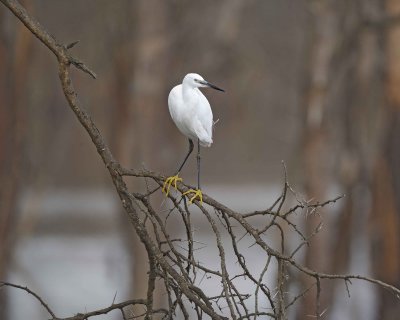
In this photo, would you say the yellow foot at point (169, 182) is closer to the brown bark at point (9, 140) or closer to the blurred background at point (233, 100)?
the blurred background at point (233, 100)

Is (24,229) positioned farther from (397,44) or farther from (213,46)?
(397,44)

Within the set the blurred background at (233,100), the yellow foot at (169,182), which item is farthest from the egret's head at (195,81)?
the blurred background at (233,100)

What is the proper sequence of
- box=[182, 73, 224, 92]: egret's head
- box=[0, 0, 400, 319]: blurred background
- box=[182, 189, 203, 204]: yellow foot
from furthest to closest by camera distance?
box=[0, 0, 400, 319]: blurred background → box=[182, 73, 224, 92]: egret's head → box=[182, 189, 203, 204]: yellow foot

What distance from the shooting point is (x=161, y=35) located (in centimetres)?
1382

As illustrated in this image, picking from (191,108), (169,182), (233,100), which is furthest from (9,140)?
(169,182)

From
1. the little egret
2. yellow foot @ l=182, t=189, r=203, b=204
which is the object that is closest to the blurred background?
the little egret

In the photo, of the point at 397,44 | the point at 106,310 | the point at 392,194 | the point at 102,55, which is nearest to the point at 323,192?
the point at 392,194

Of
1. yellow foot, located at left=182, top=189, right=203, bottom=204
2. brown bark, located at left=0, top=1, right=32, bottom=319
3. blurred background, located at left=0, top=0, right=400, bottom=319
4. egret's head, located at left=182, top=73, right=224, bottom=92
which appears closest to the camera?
yellow foot, located at left=182, top=189, right=203, bottom=204

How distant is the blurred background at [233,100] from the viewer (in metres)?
12.1

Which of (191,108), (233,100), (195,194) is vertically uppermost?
(233,100)

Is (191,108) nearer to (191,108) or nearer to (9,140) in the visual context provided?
(191,108)

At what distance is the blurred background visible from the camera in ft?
39.6

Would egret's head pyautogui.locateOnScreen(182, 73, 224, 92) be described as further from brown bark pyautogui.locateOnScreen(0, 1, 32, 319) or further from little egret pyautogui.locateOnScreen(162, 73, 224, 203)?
brown bark pyautogui.locateOnScreen(0, 1, 32, 319)

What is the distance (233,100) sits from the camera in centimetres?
1645
